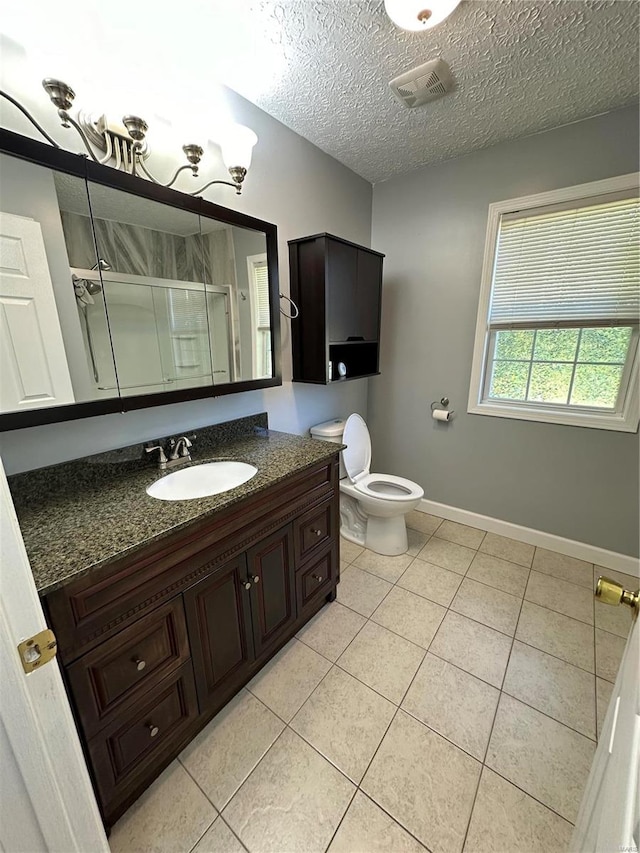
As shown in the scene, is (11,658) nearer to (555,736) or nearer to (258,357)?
(258,357)

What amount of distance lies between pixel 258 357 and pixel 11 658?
142cm

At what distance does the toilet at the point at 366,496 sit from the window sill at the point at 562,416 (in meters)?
0.72

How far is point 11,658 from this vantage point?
542 mm

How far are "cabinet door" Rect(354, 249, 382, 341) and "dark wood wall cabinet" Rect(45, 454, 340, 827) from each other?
1220 millimetres

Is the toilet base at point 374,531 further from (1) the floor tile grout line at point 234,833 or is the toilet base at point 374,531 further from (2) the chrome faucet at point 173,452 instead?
(1) the floor tile grout line at point 234,833

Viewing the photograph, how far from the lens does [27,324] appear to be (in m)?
1.02

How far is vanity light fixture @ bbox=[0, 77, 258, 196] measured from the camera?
1002 millimetres

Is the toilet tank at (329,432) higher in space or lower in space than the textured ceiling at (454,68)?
lower

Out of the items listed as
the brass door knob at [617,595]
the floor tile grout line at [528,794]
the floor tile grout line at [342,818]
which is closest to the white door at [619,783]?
the brass door knob at [617,595]

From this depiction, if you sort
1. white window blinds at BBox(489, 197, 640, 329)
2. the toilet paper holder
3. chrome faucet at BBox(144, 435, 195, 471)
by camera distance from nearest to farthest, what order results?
chrome faucet at BBox(144, 435, 195, 471), white window blinds at BBox(489, 197, 640, 329), the toilet paper holder

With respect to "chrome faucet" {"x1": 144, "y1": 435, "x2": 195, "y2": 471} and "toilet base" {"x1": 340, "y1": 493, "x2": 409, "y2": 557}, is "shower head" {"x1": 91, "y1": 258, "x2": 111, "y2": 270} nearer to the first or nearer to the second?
"chrome faucet" {"x1": 144, "y1": 435, "x2": 195, "y2": 471}

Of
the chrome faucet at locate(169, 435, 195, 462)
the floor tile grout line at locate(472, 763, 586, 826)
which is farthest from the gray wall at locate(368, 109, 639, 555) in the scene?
the chrome faucet at locate(169, 435, 195, 462)

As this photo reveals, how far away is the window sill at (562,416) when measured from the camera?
189cm

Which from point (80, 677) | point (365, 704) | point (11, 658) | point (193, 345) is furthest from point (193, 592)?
point (193, 345)
